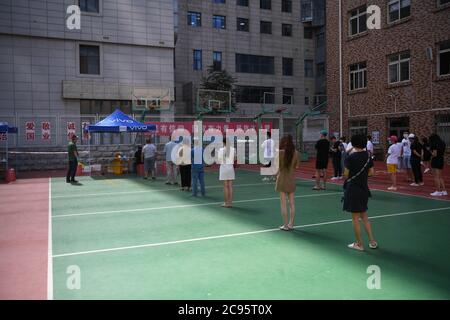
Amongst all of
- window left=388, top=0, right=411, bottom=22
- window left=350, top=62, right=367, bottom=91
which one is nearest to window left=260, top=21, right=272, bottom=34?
window left=350, top=62, right=367, bottom=91

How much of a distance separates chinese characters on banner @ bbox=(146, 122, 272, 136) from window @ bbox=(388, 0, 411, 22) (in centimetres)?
961

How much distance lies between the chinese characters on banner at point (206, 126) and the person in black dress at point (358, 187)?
16734 millimetres

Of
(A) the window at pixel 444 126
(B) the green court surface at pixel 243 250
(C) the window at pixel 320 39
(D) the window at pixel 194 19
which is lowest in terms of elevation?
(B) the green court surface at pixel 243 250

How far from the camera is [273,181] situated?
1580 cm

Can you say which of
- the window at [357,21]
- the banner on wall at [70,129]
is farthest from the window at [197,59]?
the banner on wall at [70,129]

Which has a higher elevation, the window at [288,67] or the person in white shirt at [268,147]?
the window at [288,67]

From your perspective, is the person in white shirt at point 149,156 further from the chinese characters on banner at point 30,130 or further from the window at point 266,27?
the window at point 266,27

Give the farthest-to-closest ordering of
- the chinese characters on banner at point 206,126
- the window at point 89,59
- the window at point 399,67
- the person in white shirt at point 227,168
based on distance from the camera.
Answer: the window at point 89,59
the window at point 399,67
the chinese characters on banner at point 206,126
the person in white shirt at point 227,168

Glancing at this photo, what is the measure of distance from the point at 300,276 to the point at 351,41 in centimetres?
2479

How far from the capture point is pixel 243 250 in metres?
6.30

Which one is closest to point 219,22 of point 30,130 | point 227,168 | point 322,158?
point 30,130

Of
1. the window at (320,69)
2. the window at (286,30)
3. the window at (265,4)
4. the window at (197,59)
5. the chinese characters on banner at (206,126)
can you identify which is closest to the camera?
the chinese characters on banner at (206,126)

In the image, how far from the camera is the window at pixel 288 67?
41719mm

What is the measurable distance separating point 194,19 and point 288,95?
39.4ft
